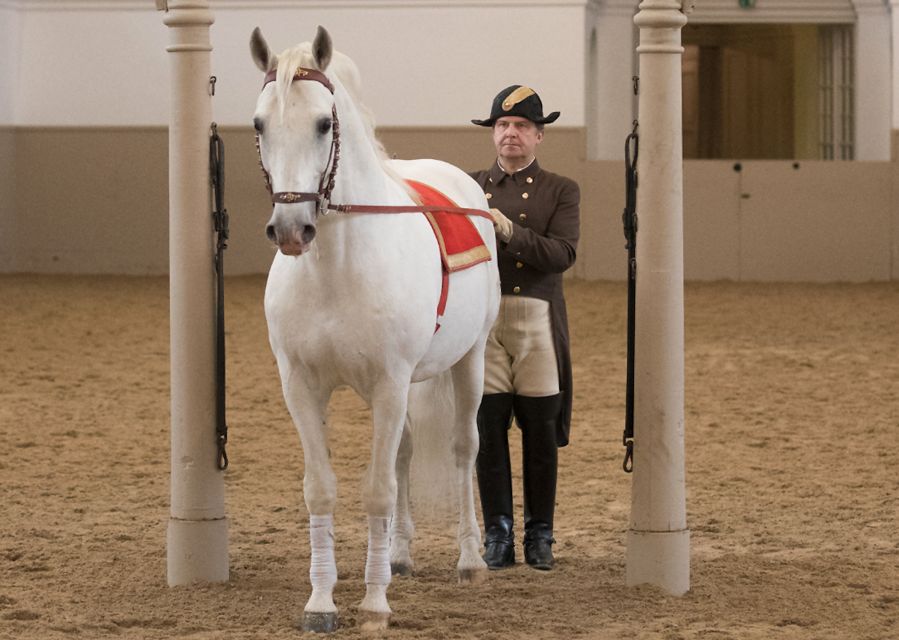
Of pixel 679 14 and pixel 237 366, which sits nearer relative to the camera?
pixel 679 14

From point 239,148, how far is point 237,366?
6.99 m

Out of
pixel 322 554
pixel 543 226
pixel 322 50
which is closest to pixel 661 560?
pixel 322 554

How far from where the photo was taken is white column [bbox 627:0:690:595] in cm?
421

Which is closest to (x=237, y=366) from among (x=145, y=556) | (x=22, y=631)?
(x=145, y=556)

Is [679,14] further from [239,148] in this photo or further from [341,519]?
[239,148]

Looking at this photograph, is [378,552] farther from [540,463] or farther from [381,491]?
[540,463]

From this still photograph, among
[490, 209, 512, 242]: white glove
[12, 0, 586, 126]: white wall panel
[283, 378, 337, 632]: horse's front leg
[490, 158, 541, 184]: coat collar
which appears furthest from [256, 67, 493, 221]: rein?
[12, 0, 586, 126]: white wall panel

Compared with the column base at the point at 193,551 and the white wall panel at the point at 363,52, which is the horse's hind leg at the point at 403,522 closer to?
the column base at the point at 193,551

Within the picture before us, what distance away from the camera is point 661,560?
14.0 ft

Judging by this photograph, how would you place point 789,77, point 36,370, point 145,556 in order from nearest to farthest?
point 145,556 → point 36,370 → point 789,77

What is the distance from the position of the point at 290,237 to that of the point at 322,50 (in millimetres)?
498

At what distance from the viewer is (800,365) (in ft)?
30.9

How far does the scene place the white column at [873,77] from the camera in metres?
16.2

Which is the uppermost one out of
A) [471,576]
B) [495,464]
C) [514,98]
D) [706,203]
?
[706,203]
